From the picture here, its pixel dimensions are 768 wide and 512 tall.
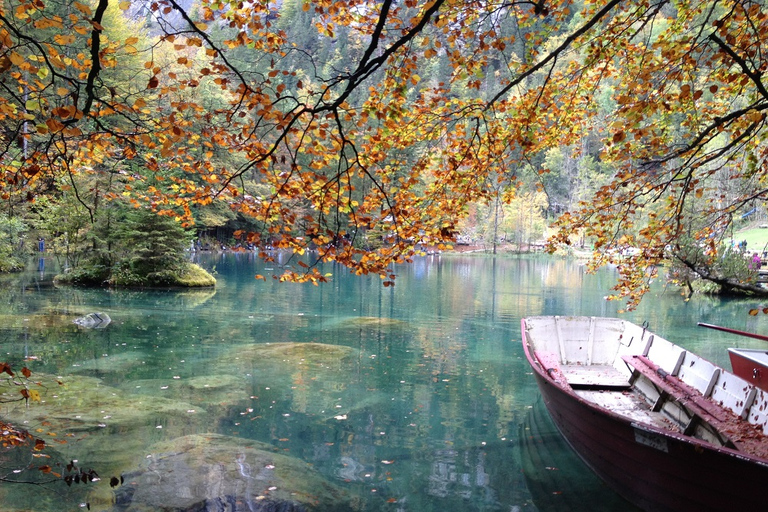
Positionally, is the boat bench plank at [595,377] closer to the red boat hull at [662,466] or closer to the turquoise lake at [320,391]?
the turquoise lake at [320,391]

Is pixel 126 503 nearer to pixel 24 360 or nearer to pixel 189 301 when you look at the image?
pixel 24 360

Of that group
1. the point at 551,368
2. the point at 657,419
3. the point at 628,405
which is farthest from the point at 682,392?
the point at 551,368

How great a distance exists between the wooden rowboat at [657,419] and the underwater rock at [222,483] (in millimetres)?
2549

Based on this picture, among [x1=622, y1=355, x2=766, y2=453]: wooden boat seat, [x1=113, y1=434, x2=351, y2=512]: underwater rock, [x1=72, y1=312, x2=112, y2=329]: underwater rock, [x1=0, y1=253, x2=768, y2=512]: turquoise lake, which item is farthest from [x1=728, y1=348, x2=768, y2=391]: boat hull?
[x1=72, y1=312, x2=112, y2=329]: underwater rock

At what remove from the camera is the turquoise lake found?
220 inches

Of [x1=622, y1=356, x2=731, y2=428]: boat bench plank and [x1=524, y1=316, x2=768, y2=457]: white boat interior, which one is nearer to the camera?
[x1=524, y1=316, x2=768, y2=457]: white boat interior

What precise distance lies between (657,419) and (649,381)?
0.93 meters

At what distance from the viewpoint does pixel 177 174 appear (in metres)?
21.8

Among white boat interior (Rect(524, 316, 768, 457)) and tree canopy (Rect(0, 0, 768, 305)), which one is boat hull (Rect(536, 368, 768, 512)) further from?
tree canopy (Rect(0, 0, 768, 305))

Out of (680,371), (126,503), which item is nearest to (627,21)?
(680,371)

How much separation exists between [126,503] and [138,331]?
27.7 feet

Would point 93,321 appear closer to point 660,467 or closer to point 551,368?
point 551,368

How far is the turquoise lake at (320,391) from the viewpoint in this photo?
5582 millimetres

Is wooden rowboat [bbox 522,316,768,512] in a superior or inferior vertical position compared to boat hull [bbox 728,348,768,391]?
inferior
